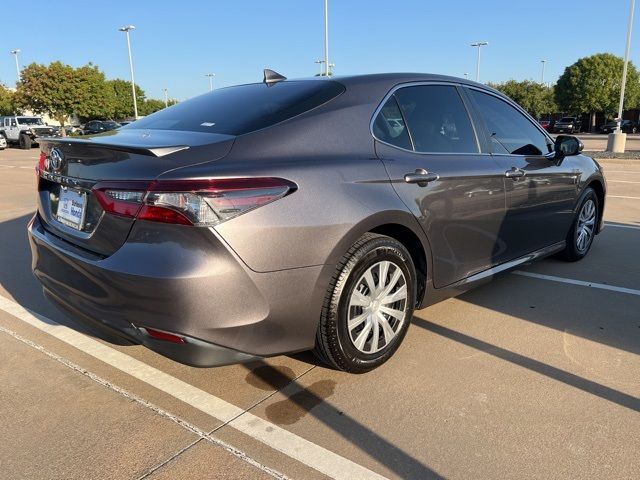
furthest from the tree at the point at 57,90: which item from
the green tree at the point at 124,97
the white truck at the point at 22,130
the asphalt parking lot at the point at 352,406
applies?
the asphalt parking lot at the point at 352,406

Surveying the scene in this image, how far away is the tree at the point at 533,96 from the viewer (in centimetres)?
6450

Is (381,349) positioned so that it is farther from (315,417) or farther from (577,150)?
(577,150)

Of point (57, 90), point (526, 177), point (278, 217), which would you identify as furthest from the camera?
point (57, 90)

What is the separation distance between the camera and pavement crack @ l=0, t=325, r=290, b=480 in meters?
2.24

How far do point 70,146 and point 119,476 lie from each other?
1.67 meters

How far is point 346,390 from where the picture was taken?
9.29 feet

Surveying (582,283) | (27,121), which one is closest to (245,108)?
(582,283)

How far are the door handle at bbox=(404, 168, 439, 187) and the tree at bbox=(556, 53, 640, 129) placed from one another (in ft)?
192

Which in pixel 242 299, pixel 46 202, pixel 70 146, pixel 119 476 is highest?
pixel 70 146

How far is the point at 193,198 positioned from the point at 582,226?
4.32 meters

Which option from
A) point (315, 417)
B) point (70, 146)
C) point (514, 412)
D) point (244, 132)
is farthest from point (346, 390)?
point (70, 146)

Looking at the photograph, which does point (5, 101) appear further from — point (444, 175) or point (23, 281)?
point (444, 175)

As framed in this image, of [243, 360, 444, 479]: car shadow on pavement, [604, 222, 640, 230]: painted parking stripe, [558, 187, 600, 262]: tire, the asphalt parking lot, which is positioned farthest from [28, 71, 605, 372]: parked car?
[604, 222, 640, 230]: painted parking stripe

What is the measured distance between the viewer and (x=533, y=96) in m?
64.4
